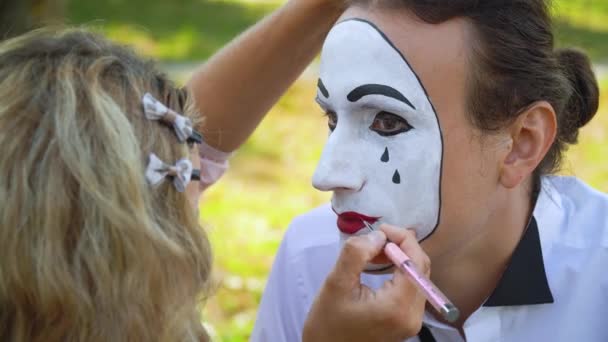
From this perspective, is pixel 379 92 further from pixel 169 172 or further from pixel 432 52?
pixel 169 172

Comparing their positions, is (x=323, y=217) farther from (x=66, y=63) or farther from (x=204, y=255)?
(x=66, y=63)

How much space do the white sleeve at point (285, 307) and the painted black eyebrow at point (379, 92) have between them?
0.51 meters

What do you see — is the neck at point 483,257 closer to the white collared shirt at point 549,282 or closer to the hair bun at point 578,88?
the white collared shirt at point 549,282

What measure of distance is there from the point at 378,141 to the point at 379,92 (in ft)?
0.33

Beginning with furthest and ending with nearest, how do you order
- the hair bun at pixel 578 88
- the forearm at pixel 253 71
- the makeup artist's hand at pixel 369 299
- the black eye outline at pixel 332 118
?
the forearm at pixel 253 71 → the hair bun at pixel 578 88 → the black eye outline at pixel 332 118 → the makeup artist's hand at pixel 369 299

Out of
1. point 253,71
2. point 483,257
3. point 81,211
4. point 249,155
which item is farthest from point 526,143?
point 249,155

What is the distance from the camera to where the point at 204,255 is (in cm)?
169

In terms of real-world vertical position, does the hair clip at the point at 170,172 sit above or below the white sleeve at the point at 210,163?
above

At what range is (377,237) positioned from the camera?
1849 millimetres

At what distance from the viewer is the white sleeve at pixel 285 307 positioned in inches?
90.3

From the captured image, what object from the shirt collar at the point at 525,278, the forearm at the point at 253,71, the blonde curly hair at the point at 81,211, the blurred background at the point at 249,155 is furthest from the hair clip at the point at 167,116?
the shirt collar at the point at 525,278

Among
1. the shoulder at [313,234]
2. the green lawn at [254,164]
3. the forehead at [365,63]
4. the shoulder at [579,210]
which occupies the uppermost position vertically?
the forehead at [365,63]

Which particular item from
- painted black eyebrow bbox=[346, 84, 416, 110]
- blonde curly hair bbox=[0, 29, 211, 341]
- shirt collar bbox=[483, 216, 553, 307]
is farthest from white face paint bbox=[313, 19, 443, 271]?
blonde curly hair bbox=[0, 29, 211, 341]

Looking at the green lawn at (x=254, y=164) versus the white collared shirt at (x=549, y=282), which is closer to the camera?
the white collared shirt at (x=549, y=282)
